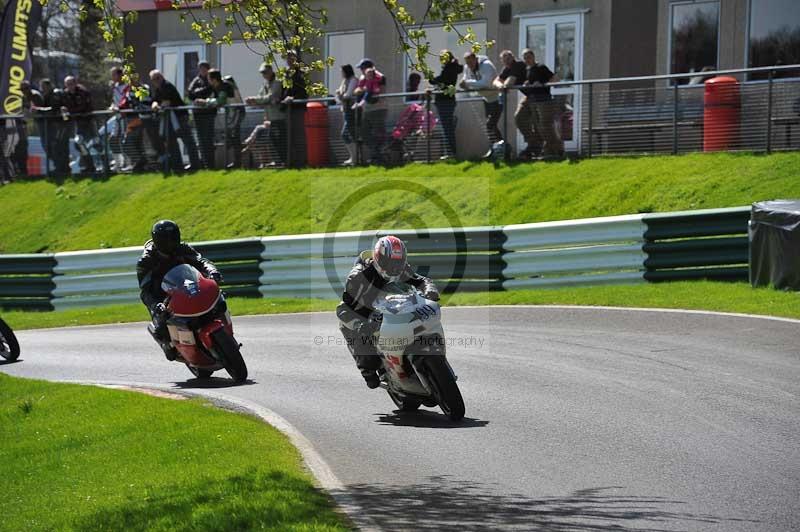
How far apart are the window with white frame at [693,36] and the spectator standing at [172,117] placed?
10.2 meters

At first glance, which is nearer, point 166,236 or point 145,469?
point 145,469

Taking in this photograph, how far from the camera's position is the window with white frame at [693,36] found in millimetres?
23156

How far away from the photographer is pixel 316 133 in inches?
972

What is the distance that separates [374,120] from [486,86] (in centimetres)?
276

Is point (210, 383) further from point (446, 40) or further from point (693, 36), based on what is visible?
point (446, 40)

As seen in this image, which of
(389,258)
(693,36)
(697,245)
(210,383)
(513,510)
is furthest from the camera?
(693,36)

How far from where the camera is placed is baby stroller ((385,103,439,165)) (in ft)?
75.9

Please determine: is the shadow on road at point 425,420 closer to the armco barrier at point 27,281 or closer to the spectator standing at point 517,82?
the spectator standing at point 517,82

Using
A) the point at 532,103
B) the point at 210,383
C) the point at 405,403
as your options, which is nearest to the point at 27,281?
the point at 532,103

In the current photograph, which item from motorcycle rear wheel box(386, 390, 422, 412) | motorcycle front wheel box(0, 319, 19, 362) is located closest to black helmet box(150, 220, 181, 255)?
motorcycle rear wheel box(386, 390, 422, 412)

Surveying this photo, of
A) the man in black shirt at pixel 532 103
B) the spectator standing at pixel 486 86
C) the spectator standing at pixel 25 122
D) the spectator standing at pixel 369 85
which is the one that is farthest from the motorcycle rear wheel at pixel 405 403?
the spectator standing at pixel 25 122

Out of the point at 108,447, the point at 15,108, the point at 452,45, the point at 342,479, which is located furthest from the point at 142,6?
the point at 342,479

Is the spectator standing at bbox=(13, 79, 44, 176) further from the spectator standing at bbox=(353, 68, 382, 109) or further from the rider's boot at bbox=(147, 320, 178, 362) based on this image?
the rider's boot at bbox=(147, 320, 178, 362)

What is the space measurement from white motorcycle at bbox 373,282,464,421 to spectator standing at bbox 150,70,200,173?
17235 mm
